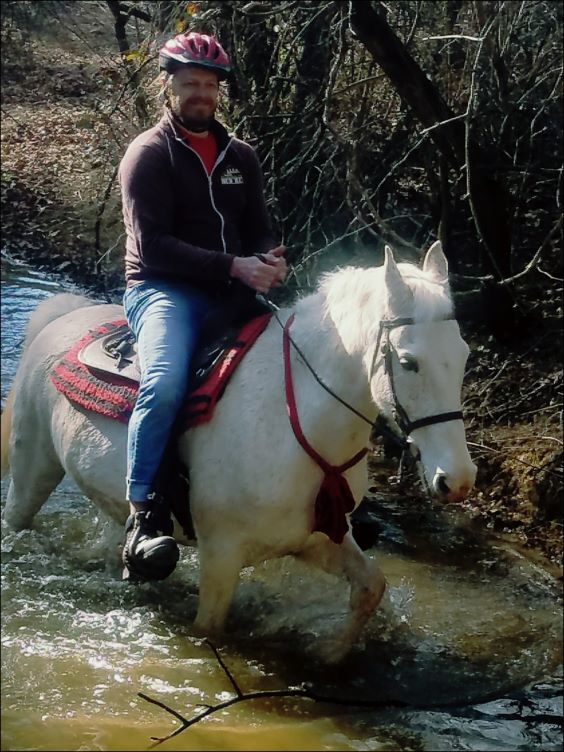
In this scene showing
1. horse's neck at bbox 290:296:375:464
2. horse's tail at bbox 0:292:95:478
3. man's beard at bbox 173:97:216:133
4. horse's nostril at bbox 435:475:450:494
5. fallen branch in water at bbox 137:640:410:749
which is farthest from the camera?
horse's tail at bbox 0:292:95:478

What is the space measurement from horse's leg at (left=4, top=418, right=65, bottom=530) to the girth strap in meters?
1.84

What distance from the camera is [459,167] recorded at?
6.60 metres

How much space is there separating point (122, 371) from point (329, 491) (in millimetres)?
1201

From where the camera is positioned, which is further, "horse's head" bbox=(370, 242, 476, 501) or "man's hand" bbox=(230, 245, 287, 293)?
"man's hand" bbox=(230, 245, 287, 293)

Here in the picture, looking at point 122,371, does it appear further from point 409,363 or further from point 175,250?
point 409,363

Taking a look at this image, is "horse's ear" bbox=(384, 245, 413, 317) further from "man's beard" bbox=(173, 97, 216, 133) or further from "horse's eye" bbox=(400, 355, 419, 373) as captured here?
"man's beard" bbox=(173, 97, 216, 133)

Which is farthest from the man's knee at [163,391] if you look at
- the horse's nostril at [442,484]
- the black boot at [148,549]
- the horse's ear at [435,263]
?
the horse's nostril at [442,484]

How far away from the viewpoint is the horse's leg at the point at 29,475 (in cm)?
498

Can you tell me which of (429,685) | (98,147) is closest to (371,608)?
(429,685)

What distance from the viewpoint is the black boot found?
11.7 feet

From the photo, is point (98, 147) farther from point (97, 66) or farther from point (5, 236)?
point (5, 236)

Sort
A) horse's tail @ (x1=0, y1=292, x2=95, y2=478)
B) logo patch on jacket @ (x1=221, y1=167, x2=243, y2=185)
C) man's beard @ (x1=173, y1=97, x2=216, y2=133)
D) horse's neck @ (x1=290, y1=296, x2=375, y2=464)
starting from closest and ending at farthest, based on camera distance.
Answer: horse's neck @ (x1=290, y1=296, x2=375, y2=464) < man's beard @ (x1=173, y1=97, x2=216, y2=133) < logo patch on jacket @ (x1=221, y1=167, x2=243, y2=185) < horse's tail @ (x1=0, y1=292, x2=95, y2=478)

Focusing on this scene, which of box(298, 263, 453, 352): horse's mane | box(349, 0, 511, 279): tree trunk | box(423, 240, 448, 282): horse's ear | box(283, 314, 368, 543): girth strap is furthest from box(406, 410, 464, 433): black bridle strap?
box(349, 0, 511, 279): tree trunk

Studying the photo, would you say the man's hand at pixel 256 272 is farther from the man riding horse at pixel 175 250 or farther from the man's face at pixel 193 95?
the man's face at pixel 193 95
